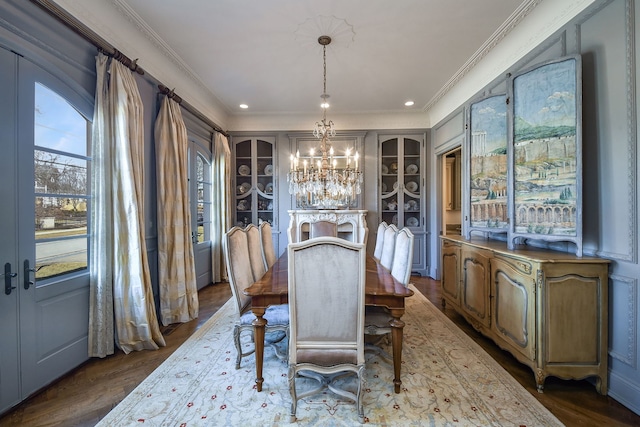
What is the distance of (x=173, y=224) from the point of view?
3.09 metres

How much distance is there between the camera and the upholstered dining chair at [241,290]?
6.67 feet

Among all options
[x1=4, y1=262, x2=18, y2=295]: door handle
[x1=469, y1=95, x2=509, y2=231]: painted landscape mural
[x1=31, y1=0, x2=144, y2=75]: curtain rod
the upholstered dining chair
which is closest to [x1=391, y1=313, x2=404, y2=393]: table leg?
the upholstered dining chair

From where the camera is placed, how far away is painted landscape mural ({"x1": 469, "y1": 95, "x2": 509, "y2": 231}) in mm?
2801

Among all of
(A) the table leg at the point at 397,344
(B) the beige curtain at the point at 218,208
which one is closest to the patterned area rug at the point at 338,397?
(A) the table leg at the point at 397,344

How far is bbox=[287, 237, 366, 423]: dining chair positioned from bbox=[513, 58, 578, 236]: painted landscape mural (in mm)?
1719

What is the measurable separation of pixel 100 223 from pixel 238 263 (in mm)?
1223

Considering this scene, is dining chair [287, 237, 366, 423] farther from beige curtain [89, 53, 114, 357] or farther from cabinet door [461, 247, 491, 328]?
beige curtain [89, 53, 114, 357]

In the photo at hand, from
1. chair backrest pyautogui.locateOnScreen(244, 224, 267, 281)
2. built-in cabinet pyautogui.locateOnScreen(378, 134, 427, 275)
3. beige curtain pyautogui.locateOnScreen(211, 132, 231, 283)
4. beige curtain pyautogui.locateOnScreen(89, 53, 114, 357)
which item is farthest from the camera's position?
built-in cabinet pyautogui.locateOnScreen(378, 134, 427, 275)

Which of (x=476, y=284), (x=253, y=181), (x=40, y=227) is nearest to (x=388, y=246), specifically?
(x=476, y=284)

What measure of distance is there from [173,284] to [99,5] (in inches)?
104

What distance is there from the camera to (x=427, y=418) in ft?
5.36

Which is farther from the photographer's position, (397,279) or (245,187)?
(245,187)

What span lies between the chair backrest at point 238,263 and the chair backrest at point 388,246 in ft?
4.38

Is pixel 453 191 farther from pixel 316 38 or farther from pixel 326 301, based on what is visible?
pixel 326 301
